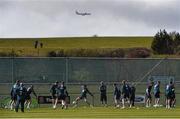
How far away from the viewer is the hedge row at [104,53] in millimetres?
88250

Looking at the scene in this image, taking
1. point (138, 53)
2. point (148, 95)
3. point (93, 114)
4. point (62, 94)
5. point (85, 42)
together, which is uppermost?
point (85, 42)

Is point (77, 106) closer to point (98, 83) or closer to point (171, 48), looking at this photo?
point (98, 83)

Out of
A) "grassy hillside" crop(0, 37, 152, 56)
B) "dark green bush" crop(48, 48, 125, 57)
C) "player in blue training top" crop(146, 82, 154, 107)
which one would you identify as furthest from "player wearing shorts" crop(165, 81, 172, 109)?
"grassy hillside" crop(0, 37, 152, 56)

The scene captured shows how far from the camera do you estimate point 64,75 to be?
4881 centimetres

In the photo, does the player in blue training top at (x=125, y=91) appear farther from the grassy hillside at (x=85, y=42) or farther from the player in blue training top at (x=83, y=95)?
the grassy hillside at (x=85, y=42)

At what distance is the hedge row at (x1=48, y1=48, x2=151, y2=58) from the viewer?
8825 centimetres

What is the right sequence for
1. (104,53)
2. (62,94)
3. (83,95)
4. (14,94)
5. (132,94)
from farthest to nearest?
(104,53), (83,95), (132,94), (62,94), (14,94)

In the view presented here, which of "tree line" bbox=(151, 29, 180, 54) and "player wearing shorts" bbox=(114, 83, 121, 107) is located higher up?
"tree line" bbox=(151, 29, 180, 54)

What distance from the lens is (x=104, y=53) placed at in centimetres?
9344

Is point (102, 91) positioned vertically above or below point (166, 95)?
above

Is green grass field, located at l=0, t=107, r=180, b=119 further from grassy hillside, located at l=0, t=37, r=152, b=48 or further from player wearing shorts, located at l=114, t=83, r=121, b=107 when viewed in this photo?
grassy hillside, located at l=0, t=37, r=152, b=48

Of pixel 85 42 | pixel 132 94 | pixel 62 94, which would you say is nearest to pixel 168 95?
pixel 132 94

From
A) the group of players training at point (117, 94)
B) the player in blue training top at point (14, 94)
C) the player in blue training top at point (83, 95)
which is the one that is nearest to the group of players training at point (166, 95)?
the group of players training at point (117, 94)

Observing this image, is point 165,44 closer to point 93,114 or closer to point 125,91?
point 125,91
